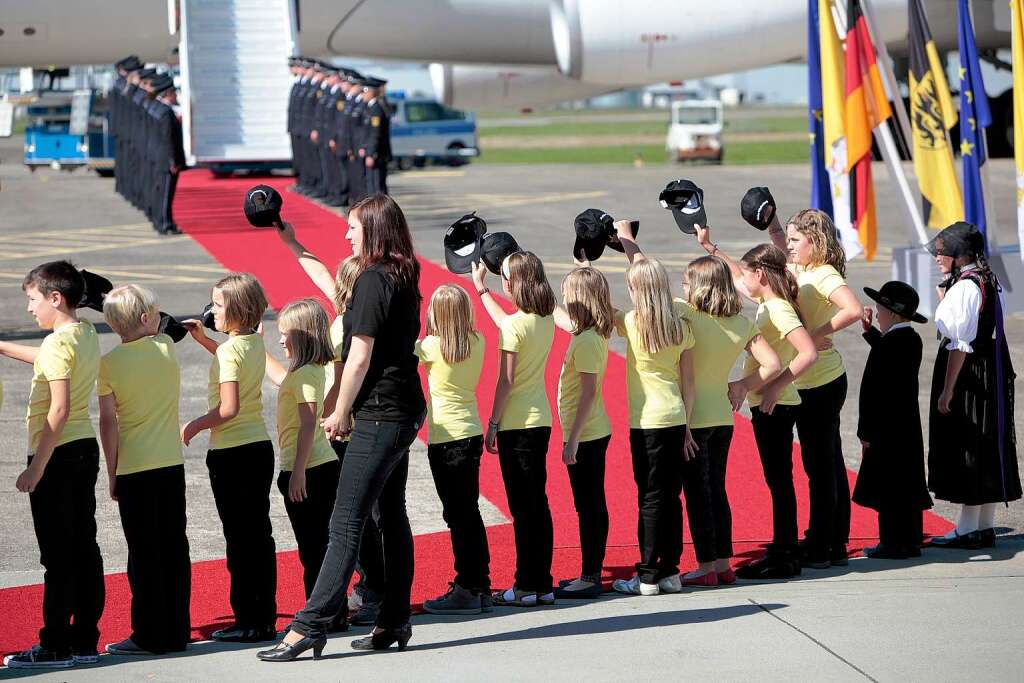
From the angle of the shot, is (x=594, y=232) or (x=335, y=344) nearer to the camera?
(x=335, y=344)

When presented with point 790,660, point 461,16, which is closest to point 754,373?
point 790,660

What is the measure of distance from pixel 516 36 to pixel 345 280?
1532cm

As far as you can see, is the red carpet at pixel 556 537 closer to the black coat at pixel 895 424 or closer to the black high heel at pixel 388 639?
the black coat at pixel 895 424

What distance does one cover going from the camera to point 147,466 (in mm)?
5031

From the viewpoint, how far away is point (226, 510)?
5234mm

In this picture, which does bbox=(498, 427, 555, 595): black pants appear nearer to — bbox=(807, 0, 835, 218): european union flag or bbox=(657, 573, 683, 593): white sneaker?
bbox=(657, 573, 683, 593): white sneaker

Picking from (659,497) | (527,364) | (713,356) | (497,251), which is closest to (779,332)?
(713,356)

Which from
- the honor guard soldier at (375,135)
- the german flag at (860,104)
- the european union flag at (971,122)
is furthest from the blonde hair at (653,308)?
the honor guard soldier at (375,135)

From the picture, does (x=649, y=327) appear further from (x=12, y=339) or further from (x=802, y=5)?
(x=802, y=5)

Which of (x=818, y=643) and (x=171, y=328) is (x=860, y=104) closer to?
(x=818, y=643)

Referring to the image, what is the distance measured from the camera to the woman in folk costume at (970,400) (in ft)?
20.6

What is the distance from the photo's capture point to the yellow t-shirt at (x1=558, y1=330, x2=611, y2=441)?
18.7 ft

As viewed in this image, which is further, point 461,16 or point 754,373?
point 461,16

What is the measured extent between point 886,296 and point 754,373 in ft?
2.33
